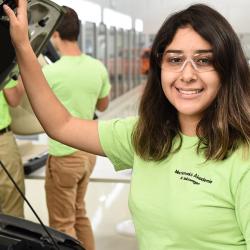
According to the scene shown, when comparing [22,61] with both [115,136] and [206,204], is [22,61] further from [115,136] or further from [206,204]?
[206,204]

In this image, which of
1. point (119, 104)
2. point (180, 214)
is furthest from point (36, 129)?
point (119, 104)

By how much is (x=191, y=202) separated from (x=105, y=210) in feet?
9.60

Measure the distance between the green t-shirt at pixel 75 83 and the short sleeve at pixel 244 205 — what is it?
5.91 feet

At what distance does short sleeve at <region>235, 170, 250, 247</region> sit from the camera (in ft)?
3.58

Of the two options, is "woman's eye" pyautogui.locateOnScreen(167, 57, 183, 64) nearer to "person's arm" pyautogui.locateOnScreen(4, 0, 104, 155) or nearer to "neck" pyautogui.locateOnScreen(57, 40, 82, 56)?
"person's arm" pyautogui.locateOnScreen(4, 0, 104, 155)

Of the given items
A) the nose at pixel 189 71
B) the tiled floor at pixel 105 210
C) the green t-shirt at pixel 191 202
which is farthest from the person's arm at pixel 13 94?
the nose at pixel 189 71

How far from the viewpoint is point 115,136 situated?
1459 millimetres

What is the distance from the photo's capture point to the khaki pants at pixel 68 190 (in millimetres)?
2902

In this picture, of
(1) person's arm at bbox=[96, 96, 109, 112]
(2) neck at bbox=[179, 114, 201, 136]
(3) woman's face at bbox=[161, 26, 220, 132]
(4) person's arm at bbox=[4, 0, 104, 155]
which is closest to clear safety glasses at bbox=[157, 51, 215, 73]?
(3) woman's face at bbox=[161, 26, 220, 132]

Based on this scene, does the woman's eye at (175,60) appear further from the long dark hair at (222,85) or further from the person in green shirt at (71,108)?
the person in green shirt at (71,108)

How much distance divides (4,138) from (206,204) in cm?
181

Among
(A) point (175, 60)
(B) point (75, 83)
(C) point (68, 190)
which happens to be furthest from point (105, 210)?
(A) point (175, 60)

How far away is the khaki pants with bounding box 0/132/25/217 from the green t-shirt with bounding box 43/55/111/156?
0.26 meters

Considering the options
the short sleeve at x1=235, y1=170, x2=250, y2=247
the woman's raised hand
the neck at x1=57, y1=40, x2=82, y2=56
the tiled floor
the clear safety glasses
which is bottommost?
the tiled floor
